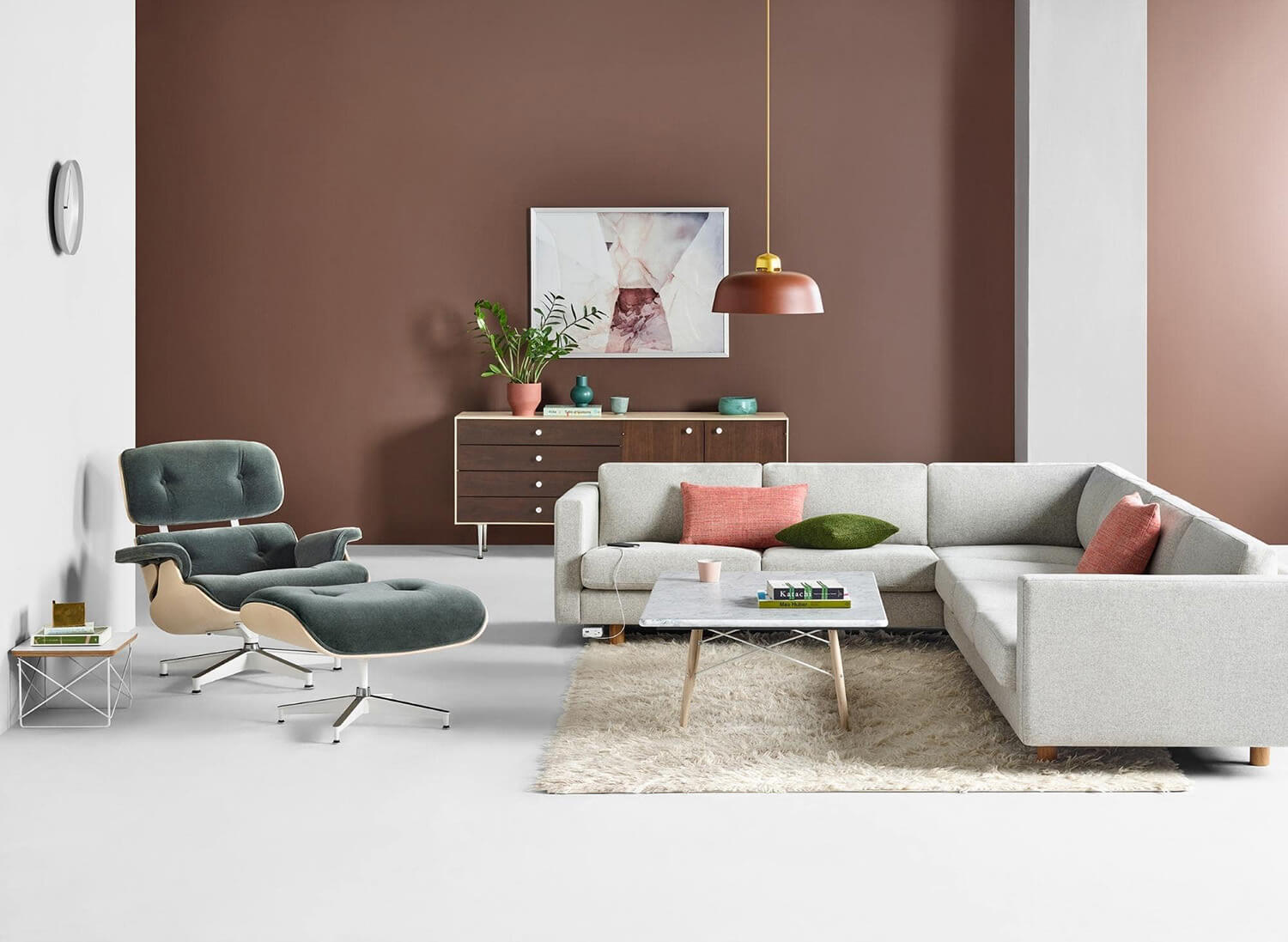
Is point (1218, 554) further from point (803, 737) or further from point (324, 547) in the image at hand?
point (324, 547)

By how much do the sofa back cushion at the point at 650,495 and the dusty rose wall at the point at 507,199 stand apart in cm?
213

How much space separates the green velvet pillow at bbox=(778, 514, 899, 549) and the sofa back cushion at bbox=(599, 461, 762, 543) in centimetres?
43

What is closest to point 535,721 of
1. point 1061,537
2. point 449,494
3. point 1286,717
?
point 1286,717

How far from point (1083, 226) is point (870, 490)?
2.69 meters

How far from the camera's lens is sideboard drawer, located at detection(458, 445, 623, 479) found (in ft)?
25.1

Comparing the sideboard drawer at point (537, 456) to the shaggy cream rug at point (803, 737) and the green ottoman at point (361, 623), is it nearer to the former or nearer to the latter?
the shaggy cream rug at point (803, 737)

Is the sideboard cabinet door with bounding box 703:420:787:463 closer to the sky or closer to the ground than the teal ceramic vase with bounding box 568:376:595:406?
closer to the ground

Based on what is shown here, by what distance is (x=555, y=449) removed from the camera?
25.1 ft

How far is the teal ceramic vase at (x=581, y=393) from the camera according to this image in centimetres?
791

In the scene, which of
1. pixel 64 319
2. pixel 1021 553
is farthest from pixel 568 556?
pixel 64 319

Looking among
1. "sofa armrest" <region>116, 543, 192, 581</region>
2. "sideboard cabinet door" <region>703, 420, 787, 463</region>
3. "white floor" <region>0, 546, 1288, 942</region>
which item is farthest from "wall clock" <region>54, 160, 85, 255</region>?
"sideboard cabinet door" <region>703, 420, 787, 463</region>

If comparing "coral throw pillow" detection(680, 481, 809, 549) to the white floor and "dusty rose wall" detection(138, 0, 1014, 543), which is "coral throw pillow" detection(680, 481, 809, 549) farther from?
"dusty rose wall" detection(138, 0, 1014, 543)

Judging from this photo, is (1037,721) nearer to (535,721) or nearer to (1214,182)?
(535,721)

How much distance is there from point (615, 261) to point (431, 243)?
112 centimetres
